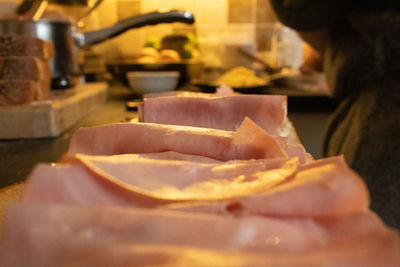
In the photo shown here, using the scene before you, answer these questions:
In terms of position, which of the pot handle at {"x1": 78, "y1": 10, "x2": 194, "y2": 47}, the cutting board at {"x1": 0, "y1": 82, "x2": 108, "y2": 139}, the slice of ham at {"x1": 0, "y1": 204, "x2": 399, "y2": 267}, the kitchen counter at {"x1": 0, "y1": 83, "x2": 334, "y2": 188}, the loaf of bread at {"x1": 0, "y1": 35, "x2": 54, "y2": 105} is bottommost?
the kitchen counter at {"x1": 0, "y1": 83, "x2": 334, "y2": 188}

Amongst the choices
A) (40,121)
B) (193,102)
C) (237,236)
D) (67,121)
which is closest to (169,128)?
(193,102)

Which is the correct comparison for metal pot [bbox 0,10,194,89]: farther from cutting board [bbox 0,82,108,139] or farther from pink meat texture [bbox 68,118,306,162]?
pink meat texture [bbox 68,118,306,162]

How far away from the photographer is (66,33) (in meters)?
1.83

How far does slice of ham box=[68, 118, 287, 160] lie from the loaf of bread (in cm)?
86

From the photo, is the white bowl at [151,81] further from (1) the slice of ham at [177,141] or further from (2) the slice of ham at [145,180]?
(2) the slice of ham at [145,180]

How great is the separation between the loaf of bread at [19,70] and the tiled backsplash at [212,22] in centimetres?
217

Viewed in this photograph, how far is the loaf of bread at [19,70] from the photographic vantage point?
133 cm

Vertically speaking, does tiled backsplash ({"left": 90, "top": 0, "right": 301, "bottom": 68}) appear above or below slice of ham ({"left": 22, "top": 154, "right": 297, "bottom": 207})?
above

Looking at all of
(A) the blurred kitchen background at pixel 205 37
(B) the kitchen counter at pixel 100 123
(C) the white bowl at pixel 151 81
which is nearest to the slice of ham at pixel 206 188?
(B) the kitchen counter at pixel 100 123

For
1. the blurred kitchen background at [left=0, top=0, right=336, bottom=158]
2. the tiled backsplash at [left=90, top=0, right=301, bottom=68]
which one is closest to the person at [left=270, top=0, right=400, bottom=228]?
the blurred kitchen background at [left=0, top=0, right=336, bottom=158]

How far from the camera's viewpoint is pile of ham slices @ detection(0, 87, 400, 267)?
29 cm

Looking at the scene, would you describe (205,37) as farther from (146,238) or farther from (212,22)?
(146,238)

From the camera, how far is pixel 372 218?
0.34m

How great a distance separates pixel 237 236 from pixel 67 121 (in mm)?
1265
